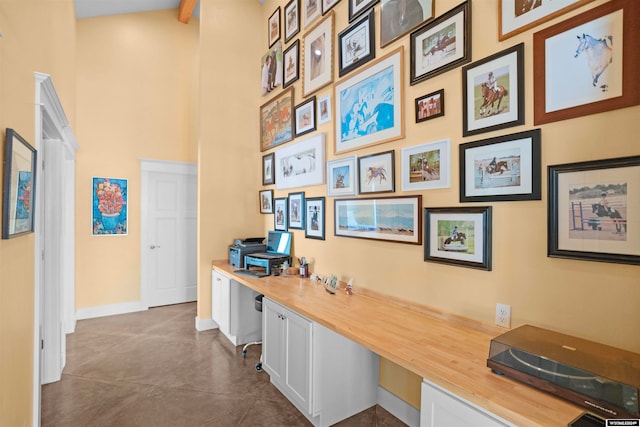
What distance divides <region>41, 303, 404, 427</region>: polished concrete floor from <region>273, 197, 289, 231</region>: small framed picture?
1368mm

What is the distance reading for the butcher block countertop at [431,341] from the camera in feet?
3.41

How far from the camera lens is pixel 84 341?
12.0 feet

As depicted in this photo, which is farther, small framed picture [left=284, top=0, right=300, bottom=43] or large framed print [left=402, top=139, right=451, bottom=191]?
small framed picture [left=284, top=0, right=300, bottom=43]

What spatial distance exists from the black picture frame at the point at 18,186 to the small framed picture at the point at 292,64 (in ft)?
7.80

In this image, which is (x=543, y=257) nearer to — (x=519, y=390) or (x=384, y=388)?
(x=519, y=390)

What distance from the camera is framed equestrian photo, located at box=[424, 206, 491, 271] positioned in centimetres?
170

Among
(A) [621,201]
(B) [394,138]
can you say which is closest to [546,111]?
(A) [621,201]

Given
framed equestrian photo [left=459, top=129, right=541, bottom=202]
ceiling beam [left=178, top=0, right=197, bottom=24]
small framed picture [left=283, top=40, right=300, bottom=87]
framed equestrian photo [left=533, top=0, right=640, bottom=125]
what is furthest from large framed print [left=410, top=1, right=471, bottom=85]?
ceiling beam [left=178, top=0, right=197, bottom=24]

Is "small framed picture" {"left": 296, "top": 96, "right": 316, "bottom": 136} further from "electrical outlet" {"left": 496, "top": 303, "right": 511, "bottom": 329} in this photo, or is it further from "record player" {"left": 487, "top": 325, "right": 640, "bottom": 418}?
"record player" {"left": 487, "top": 325, "right": 640, "bottom": 418}

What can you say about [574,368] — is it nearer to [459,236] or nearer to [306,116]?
[459,236]

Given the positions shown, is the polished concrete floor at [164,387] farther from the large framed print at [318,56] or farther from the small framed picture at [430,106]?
the large framed print at [318,56]

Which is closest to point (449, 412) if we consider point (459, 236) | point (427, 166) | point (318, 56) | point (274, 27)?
point (459, 236)

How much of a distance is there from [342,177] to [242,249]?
155cm

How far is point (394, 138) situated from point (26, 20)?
2202 millimetres
